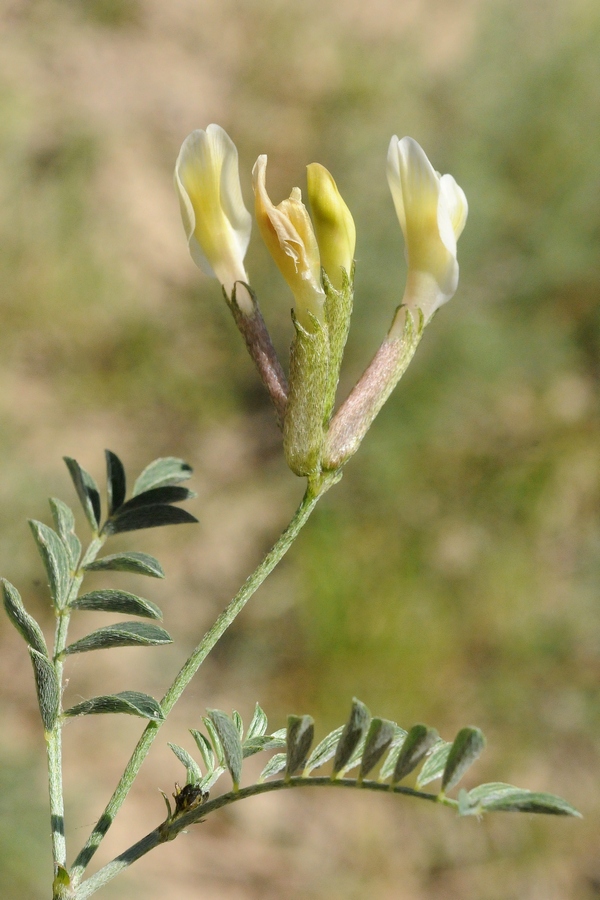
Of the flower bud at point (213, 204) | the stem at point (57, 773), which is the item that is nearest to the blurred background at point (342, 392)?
the stem at point (57, 773)

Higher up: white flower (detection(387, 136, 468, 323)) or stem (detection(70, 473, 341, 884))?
white flower (detection(387, 136, 468, 323))

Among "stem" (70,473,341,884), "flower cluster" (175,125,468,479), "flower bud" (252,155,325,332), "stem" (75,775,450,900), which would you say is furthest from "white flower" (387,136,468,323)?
"stem" (75,775,450,900)

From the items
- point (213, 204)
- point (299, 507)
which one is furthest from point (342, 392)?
point (299, 507)

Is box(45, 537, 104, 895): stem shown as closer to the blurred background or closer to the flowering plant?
the flowering plant

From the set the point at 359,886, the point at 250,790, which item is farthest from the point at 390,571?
the point at 250,790

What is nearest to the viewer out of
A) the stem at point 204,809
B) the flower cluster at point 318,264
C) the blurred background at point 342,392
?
the stem at point 204,809

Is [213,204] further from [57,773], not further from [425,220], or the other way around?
[57,773]

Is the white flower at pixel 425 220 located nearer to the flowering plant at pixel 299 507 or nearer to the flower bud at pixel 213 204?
the flowering plant at pixel 299 507
